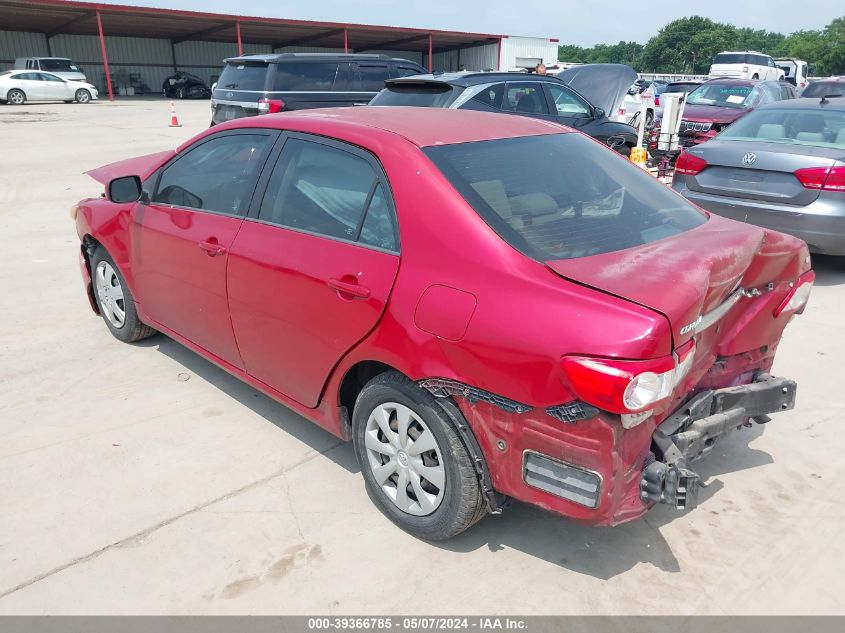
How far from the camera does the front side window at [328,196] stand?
288 cm

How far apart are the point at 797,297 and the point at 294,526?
8.36ft

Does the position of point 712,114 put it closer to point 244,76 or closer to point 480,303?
point 244,76

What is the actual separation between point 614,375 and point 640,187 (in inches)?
61.5

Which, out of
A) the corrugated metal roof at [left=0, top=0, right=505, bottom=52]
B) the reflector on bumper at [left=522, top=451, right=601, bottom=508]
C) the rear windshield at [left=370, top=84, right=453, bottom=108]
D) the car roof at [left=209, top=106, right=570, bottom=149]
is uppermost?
the corrugated metal roof at [left=0, top=0, right=505, bottom=52]

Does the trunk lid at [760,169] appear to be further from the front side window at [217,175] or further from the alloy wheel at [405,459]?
the alloy wheel at [405,459]

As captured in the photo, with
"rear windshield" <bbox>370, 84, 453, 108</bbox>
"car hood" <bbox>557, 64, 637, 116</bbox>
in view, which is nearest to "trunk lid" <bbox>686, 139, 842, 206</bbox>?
"rear windshield" <bbox>370, 84, 453, 108</bbox>

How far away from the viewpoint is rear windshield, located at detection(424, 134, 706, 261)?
2664 mm

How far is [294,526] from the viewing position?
2973 millimetres

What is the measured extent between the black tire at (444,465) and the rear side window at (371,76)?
35.7 ft

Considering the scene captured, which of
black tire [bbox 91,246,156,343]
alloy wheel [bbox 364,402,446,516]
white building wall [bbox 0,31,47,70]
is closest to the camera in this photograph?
alloy wheel [bbox 364,402,446,516]

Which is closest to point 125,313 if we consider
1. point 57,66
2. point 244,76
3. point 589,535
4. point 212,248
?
point 212,248

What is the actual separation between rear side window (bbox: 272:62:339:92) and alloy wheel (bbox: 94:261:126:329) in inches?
287

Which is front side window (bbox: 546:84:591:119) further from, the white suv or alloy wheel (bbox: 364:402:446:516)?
the white suv

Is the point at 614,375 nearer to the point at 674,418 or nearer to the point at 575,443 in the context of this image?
the point at 575,443
